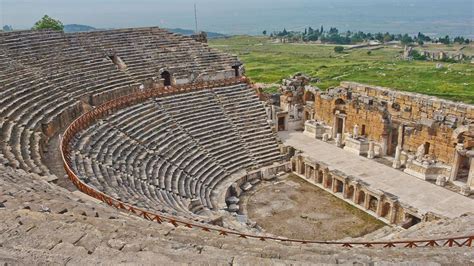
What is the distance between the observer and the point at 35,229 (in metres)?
6.61

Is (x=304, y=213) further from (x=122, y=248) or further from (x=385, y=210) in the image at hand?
(x=122, y=248)

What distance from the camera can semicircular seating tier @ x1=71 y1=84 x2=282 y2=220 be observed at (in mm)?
15984

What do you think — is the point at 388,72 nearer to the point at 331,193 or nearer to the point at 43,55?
the point at 331,193

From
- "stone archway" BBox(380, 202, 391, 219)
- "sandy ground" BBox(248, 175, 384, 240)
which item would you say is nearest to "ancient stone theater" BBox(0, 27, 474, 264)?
"stone archway" BBox(380, 202, 391, 219)

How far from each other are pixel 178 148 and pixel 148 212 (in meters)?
11.2

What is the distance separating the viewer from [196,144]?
22.8 metres

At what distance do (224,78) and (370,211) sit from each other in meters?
13.6

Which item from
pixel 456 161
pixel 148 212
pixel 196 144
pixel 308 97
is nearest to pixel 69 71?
pixel 196 144

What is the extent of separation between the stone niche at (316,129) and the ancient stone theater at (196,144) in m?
0.09

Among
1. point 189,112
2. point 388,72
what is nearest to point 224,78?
point 189,112

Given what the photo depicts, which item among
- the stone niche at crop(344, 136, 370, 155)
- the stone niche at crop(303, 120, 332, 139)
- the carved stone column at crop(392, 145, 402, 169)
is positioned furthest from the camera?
the stone niche at crop(303, 120, 332, 139)

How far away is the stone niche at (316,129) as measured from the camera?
1110 inches

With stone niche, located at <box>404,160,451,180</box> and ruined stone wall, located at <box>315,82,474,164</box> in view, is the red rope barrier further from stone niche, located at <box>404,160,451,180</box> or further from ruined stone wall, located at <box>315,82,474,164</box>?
stone niche, located at <box>404,160,451,180</box>

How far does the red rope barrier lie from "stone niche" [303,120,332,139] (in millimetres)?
5246
